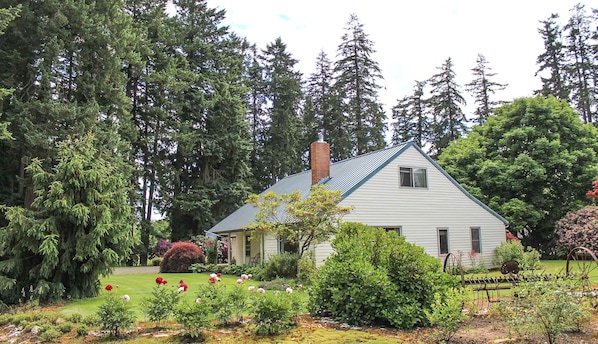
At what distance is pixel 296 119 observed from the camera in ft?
127

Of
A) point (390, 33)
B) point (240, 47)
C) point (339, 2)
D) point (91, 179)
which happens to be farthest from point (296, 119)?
point (91, 179)

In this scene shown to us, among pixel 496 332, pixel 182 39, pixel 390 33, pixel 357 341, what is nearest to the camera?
pixel 357 341

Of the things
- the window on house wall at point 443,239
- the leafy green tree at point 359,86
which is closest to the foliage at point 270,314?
the window on house wall at point 443,239

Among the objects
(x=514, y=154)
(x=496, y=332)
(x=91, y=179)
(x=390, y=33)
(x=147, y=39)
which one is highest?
(x=147, y=39)

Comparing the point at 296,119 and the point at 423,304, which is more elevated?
the point at 296,119

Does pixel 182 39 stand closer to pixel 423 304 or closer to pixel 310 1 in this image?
pixel 310 1

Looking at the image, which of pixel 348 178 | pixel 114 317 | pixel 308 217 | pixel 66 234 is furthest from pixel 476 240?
pixel 114 317

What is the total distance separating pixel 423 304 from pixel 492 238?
1463 cm

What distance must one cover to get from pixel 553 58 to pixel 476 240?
924 inches

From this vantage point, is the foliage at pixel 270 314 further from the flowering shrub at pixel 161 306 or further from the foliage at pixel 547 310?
the foliage at pixel 547 310

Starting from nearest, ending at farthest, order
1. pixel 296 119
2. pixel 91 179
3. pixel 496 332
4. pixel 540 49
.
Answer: pixel 496 332
pixel 91 179
pixel 540 49
pixel 296 119

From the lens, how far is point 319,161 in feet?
63.5

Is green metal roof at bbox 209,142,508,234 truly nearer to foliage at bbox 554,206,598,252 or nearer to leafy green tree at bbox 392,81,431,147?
foliage at bbox 554,206,598,252

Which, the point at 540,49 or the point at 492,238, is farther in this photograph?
the point at 540,49
